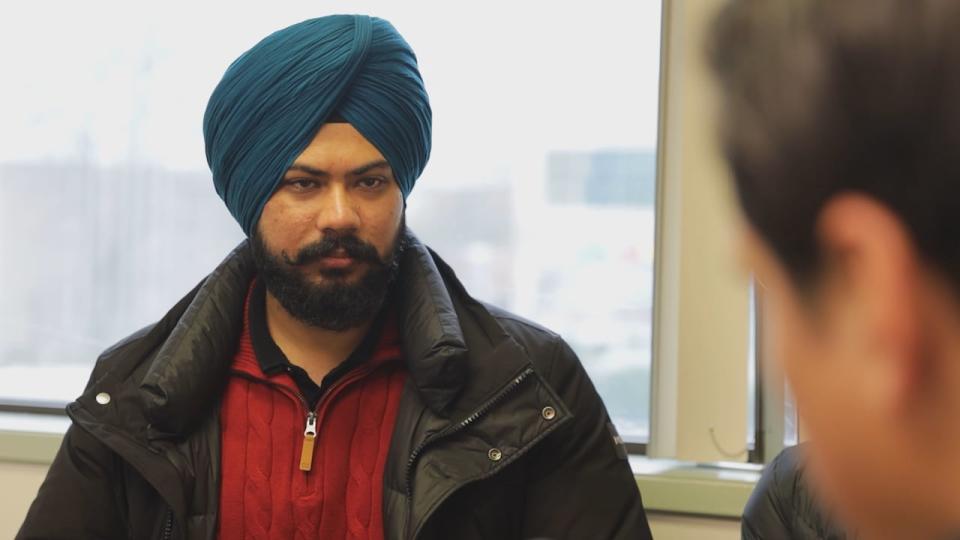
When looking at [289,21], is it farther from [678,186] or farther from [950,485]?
[950,485]

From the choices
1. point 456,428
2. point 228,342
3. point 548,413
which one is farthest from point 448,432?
point 228,342

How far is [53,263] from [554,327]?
1.10m

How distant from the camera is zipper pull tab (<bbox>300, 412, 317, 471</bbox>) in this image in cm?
185

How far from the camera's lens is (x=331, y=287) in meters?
1.92

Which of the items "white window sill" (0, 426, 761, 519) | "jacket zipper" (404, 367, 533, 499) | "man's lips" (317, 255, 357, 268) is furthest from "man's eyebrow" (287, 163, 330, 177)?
"white window sill" (0, 426, 761, 519)

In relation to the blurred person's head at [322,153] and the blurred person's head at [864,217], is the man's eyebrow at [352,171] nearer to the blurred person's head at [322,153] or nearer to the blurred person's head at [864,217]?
the blurred person's head at [322,153]

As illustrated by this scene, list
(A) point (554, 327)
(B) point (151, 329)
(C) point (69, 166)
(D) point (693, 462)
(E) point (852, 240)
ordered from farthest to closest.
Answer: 1. (C) point (69, 166)
2. (A) point (554, 327)
3. (D) point (693, 462)
4. (B) point (151, 329)
5. (E) point (852, 240)

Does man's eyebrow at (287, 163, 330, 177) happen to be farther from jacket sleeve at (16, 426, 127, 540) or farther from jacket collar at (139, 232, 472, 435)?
jacket sleeve at (16, 426, 127, 540)

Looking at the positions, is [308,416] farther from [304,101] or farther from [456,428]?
[304,101]

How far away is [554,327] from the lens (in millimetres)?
2402

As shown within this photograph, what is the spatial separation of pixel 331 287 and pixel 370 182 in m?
0.18

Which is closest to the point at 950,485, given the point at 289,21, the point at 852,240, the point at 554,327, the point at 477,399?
the point at 852,240

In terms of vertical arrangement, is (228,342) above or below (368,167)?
below

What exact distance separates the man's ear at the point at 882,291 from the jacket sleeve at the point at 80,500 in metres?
1.56
